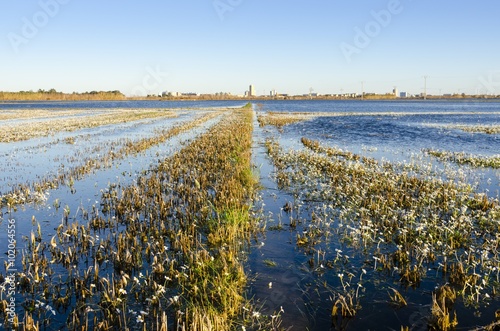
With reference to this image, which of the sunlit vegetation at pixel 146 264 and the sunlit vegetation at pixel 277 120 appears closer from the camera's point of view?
the sunlit vegetation at pixel 146 264

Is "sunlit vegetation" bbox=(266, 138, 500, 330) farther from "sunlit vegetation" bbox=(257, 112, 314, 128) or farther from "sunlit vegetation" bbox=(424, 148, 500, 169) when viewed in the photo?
→ "sunlit vegetation" bbox=(257, 112, 314, 128)

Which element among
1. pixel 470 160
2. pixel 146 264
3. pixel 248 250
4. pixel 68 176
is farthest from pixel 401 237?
pixel 68 176

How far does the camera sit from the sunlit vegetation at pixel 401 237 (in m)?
7.62

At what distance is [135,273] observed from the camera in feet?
28.2

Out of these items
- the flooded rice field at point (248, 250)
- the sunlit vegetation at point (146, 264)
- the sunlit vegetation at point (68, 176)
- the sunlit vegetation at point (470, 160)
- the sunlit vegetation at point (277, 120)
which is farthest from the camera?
the sunlit vegetation at point (277, 120)

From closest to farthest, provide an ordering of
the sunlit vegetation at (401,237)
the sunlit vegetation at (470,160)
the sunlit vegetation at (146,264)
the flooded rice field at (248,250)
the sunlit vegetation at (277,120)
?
1. the sunlit vegetation at (146,264)
2. the flooded rice field at (248,250)
3. the sunlit vegetation at (401,237)
4. the sunlit vegetation at (470,160)
5. the sunlit vegetation at (277,120)

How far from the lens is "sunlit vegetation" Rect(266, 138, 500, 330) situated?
7.62m

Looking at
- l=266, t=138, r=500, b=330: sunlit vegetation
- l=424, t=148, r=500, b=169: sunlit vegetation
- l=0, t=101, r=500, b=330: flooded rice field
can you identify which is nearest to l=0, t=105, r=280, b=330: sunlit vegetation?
l=0, t=101, r=500, b=330: flooded rice field

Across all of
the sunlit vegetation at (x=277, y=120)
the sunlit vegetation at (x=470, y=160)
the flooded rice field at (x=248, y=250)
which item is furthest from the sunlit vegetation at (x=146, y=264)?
the sunlit vegetation at (x=277, y=120)

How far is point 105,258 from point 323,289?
18.7 feet

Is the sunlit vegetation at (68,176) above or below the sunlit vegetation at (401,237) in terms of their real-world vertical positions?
above

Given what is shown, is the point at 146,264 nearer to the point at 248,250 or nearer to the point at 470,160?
the point at 248,250

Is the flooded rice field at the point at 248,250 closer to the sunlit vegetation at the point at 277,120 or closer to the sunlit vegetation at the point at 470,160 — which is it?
the sunlit vegetation at the point at 470,160

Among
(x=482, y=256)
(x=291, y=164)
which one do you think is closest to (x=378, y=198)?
(x=482, y=256)
